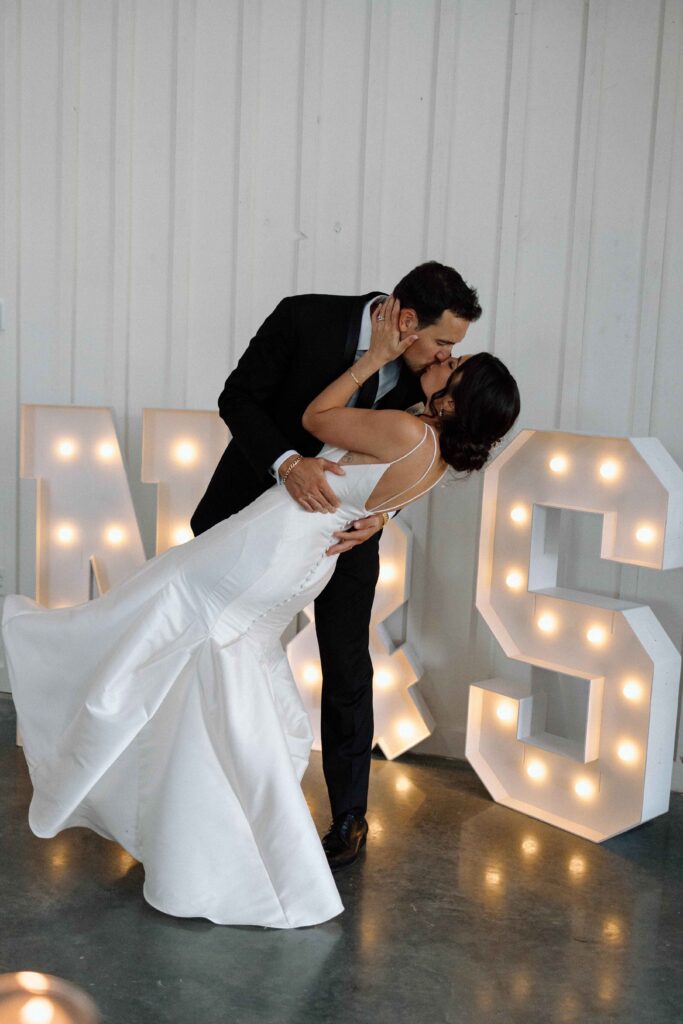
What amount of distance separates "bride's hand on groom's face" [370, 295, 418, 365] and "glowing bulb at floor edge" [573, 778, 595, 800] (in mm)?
1343

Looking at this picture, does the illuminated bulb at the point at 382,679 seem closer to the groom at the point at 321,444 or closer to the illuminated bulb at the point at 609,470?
the groom at the point at 321,444

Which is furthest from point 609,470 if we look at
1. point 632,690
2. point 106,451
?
point 106,451

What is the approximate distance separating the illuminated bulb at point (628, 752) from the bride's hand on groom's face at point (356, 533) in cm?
96

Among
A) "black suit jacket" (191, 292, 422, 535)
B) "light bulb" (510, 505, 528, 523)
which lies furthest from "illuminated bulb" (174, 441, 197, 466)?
"light bulb" (510, 505, 528, 523)

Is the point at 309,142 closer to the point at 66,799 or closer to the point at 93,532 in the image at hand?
the point at 93,532

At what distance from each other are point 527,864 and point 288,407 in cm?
133

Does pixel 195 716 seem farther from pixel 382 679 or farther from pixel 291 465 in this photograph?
pixel 382 679

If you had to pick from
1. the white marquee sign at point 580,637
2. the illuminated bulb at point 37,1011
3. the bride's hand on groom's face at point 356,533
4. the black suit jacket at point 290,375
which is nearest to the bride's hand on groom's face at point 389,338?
the black suit jacket at point 290,375

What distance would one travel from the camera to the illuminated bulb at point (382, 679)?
335 centimetres

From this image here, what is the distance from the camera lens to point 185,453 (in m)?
3.22

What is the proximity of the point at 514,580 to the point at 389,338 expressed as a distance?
1.01 meters

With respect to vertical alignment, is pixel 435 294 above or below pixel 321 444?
above

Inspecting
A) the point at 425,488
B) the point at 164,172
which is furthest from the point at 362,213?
the point at 425,488

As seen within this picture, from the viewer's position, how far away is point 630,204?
3.07m
